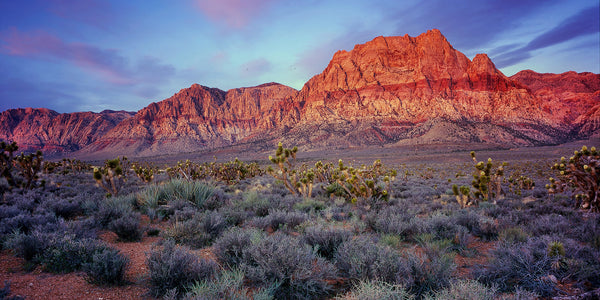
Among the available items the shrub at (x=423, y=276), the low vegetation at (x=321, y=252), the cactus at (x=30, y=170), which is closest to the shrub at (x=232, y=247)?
the low vegetation at (x=321, y=252)

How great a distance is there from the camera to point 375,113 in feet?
358

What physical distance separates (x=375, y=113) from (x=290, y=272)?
112m

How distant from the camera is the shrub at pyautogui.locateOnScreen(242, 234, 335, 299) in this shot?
309cm

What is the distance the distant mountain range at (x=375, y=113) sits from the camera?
3547 inches

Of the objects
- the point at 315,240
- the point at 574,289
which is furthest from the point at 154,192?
the point at 574,289

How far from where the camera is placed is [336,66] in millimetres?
138875

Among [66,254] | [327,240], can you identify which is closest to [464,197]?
[327,240]

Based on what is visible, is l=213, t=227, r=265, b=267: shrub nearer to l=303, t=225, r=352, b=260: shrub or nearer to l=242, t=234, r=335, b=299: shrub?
l=242, t=234, r=335, b=299: shrub

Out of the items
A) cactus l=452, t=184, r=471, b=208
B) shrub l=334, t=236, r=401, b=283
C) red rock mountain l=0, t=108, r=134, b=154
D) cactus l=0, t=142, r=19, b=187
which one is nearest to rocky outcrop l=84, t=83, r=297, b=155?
red rock mountain l=0, t=108, r=134, b=154

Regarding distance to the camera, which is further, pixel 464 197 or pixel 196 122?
pixel 196 122

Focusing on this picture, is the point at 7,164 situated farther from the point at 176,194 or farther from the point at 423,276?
the point at 423,276

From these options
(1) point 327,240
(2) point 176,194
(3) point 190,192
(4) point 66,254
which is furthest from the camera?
(2) point 176,194

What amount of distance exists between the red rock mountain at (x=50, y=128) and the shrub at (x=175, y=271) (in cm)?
19084

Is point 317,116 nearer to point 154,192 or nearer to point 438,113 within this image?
point 438,113
